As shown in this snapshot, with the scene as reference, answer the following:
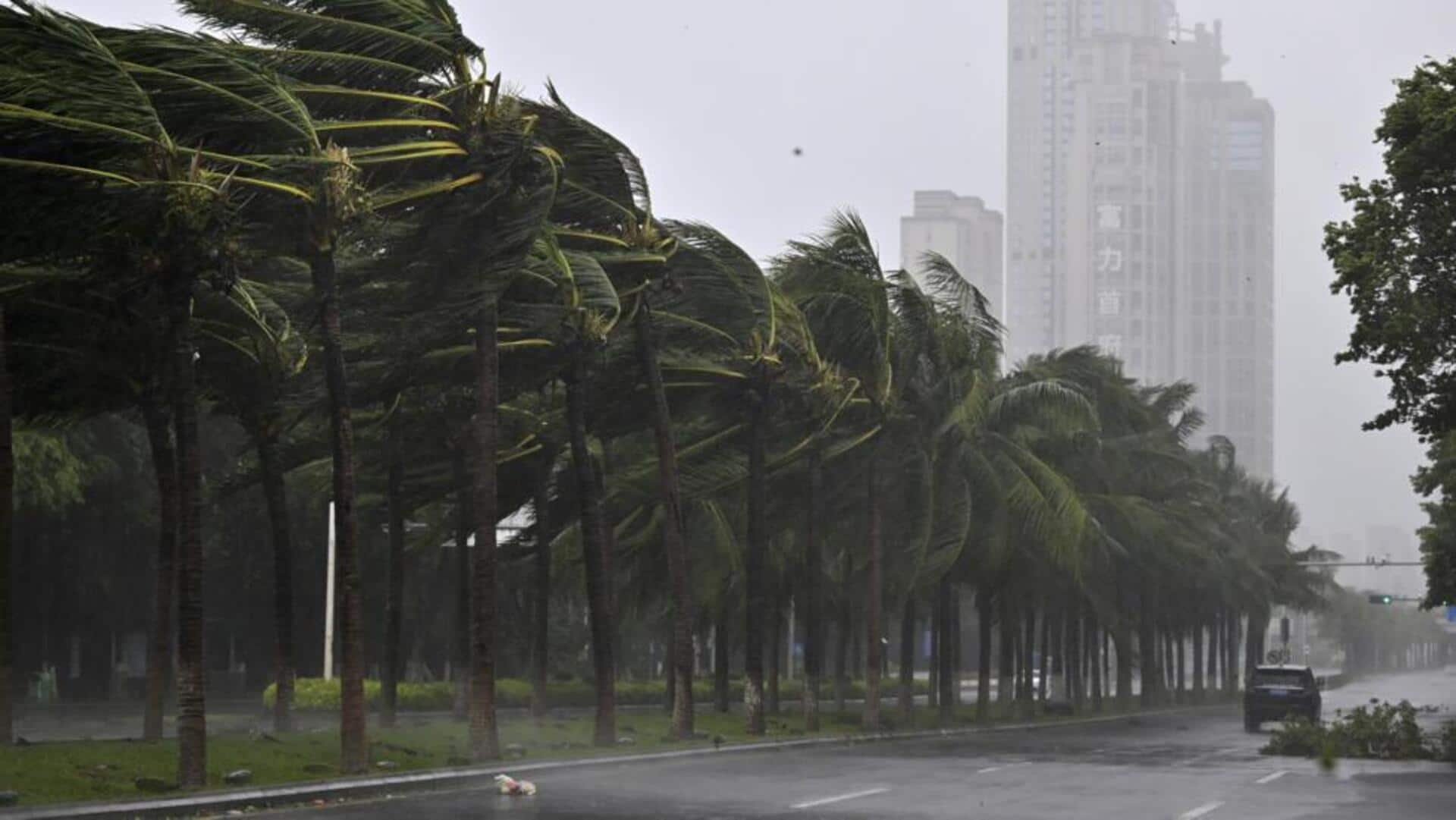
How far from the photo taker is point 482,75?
27812 mm

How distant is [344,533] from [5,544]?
404cm

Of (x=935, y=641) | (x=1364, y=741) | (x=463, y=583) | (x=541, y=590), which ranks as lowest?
(x=1364, y=741)

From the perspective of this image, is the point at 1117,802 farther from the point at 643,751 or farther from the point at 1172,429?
the point at 1172,429

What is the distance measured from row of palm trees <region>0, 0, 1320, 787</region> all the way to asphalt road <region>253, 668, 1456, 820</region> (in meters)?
2.87

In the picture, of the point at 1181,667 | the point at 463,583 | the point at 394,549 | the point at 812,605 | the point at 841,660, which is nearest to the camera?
the point at 394,549

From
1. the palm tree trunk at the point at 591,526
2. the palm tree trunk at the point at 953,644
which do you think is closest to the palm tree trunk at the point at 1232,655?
the palm tree trunk at the point at 953,644

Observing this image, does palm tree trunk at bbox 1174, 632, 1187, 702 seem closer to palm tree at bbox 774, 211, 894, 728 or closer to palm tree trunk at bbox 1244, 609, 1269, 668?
palm tree trunk at bbox 1244, 609, 1269, 668

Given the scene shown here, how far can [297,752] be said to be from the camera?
86.7ft

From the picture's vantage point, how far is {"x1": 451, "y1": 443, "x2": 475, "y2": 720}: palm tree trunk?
36.6 metres

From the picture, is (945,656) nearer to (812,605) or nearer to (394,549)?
(812,605)

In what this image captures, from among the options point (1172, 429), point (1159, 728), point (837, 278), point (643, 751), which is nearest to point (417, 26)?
point (643, 751)

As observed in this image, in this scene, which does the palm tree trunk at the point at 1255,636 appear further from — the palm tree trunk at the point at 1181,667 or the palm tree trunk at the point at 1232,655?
the palm tree trunk at the point at 1181,667

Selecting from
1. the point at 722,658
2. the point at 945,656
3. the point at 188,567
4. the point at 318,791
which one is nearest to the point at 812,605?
the point at 722,658

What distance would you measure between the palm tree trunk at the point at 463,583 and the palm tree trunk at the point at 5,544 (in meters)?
12.0
